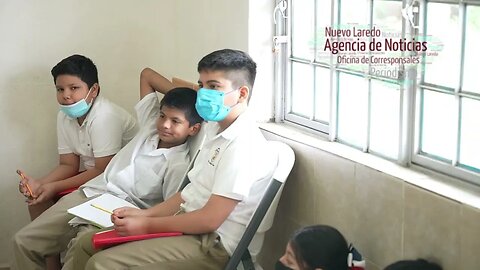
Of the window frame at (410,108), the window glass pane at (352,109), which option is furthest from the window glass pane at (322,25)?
the window glass pane at (352,109)

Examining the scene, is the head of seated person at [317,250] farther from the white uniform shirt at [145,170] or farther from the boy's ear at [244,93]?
the white uniform shirt at [145,170]

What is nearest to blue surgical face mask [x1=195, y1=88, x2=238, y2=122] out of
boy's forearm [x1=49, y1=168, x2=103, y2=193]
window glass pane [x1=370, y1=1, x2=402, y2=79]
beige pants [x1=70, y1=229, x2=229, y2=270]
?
beige pants [x1=70, y1=229, x2=229, y2=270]

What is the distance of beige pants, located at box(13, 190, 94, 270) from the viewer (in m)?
3.01

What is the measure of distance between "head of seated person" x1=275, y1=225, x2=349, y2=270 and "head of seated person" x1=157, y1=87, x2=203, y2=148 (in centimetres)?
84

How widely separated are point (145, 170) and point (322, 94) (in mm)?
744

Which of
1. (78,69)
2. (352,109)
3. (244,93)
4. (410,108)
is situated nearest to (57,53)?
(78,69)

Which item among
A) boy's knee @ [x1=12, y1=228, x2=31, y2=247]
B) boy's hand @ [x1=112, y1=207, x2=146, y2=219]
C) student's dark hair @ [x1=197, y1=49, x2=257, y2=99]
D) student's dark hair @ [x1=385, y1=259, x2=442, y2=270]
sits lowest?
boy's knee @ [x1=12, y1=228, x2=31, y2=247]

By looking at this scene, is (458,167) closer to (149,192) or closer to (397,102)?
(397,102)

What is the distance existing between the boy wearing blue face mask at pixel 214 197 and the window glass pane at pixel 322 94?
32 cm

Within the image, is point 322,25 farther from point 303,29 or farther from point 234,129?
point 234,129

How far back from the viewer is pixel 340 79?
2.67 metres

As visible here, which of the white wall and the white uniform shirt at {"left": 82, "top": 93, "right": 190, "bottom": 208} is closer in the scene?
the white uniform shirt at {"left": 82, "top": 93, "right": 190, "bottom": 208}

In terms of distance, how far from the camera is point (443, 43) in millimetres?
2156

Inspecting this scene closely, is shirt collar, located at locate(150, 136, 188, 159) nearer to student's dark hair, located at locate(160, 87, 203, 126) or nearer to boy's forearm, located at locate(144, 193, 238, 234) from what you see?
student's dark hair, located at locate(160, 87, 203, 126)
